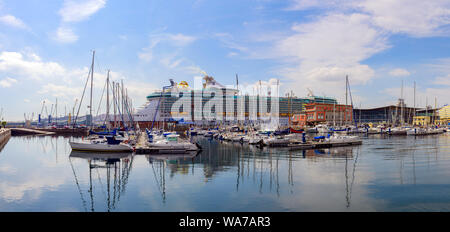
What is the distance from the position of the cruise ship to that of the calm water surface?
233 ft

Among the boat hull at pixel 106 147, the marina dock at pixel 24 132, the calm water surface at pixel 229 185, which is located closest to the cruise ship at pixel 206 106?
the marina dock at pixel 24 132

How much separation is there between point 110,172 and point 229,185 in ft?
37.7

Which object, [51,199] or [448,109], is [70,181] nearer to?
[51,199]

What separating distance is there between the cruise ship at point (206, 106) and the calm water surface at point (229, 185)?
7104 centimetres

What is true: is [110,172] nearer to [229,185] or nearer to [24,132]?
[229,185]

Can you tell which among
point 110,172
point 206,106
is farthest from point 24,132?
point 110,172

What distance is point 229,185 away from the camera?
→ 1972 cm

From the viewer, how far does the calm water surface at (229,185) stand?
50.4 feet

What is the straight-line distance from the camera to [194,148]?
128ft

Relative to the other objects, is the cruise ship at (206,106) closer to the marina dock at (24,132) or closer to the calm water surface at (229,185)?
the marina dock at (24,132)

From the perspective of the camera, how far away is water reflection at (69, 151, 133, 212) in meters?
17.0

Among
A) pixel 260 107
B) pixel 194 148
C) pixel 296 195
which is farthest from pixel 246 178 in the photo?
pixel 260 107

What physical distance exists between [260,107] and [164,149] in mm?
88374

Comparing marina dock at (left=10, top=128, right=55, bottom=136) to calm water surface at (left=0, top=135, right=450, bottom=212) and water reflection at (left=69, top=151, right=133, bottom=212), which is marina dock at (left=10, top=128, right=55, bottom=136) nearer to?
water reflection at (left=69, top=151, right=133, bottom=212)
